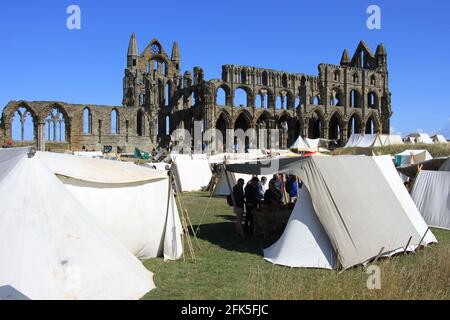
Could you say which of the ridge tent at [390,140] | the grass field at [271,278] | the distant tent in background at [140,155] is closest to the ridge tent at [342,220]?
the grass field at [271,278]

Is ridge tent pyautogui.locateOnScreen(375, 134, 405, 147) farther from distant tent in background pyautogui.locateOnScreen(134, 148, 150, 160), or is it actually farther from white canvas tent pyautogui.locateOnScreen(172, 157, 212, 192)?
distant tent in background pyautogui.locateOnScreen(134, 148, 150, 160)

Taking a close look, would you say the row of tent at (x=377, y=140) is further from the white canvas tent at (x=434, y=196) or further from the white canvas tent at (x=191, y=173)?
the white canvas tent at (x=434, y=196)

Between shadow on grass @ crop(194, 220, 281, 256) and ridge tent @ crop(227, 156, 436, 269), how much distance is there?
2.54 ft

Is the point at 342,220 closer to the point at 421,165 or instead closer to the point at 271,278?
the point at 271,278

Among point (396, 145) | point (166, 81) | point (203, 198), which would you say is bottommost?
point (203, 198)

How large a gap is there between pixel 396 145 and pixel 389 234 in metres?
27.3

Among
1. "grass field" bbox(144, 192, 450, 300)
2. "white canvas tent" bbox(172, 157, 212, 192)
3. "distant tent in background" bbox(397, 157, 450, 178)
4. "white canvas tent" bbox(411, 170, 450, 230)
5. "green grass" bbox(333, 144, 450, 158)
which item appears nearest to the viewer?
"grass field" bbox(144, 192, 450, 300)

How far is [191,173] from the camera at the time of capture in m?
23.4

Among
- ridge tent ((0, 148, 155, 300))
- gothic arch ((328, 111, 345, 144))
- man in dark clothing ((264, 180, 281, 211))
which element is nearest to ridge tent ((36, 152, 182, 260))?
ridge tent ((0, 148, 155, 300))

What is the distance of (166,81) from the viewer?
54719 mm

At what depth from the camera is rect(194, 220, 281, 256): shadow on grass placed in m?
8.93

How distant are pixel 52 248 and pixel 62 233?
279 mm

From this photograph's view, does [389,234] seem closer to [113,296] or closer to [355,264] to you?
[355,264]
